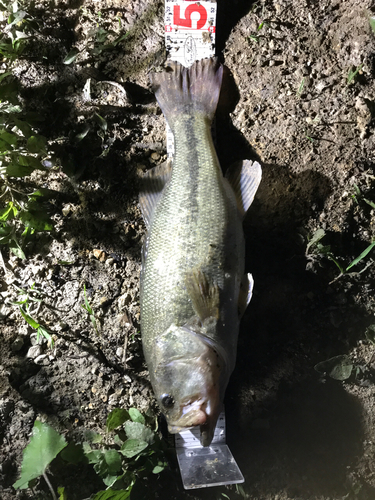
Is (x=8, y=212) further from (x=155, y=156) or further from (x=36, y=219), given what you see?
(x=155, y=156)

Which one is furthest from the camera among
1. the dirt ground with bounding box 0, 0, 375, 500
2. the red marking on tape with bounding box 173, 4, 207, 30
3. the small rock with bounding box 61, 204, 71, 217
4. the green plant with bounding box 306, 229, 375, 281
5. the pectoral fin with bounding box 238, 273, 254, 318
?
the small rock with bounding box 61, 204, 71, 217

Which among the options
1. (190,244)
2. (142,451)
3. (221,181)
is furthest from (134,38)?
(142,451)

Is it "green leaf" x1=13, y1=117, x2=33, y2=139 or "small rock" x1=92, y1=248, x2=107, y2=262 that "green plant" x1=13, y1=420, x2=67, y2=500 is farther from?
"green leaf" x1=13, y1=117, x2=33, y2=139

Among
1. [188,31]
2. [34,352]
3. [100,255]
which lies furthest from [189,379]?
[188,31]

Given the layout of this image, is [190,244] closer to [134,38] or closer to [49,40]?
[134,38]

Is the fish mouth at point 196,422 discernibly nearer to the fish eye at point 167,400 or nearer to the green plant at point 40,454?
the fish eye at point 167,400

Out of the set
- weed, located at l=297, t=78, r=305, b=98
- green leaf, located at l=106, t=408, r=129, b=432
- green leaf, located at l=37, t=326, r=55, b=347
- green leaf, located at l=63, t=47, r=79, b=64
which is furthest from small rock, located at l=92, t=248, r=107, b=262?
weed, located at l=297, t=78, r=305, b=98

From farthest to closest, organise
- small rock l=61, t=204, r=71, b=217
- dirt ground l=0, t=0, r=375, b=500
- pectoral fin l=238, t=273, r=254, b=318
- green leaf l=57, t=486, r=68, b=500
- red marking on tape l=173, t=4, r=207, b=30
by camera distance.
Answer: small rock l=61, t=204, r=71, b=217 < red marking on tape l=173, t=4, r=207, b=30 < dirt ground l=0, t=0, r=375, b=500 < pectoral fin l=238, t=273, r=254, b=318 < green leaf l=57, t=486, r=68, b=500

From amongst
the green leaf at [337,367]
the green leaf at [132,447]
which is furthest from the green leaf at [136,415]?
the green leaf at [337,367]
